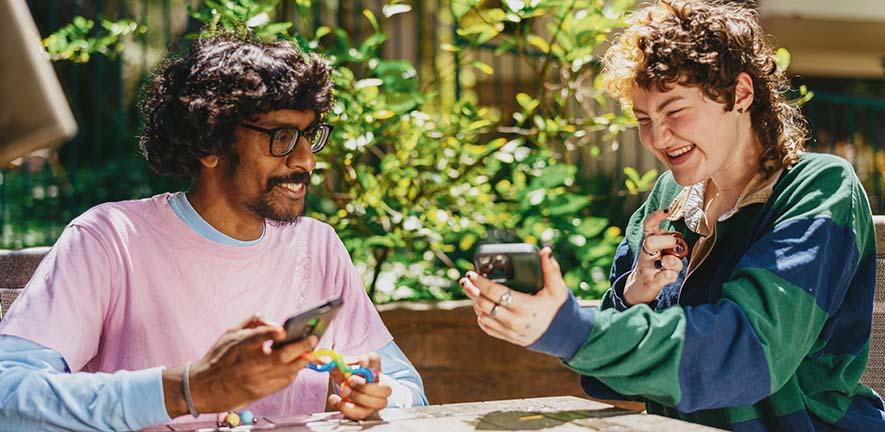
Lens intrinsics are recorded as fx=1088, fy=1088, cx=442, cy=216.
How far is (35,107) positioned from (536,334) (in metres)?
0.93

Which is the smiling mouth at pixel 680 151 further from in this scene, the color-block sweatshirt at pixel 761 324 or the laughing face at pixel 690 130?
the color-block sweatshirt at pixel 761 324

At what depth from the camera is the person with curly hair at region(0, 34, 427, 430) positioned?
2025 millimetres

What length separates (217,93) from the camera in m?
2.60

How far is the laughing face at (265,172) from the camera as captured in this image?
8.48 feet

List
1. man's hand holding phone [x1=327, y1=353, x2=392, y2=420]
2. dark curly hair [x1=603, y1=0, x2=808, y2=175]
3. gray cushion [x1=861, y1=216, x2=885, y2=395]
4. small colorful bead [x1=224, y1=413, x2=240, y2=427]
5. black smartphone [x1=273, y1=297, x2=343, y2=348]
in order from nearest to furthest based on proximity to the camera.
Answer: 1. black smartphone [x1=273, y1=297, x2=343, y2=348]
2. small colorful bead [x1=224, y1=413, x2=240, y2=427]
3. man's hand holding phone [x1=327, y1=353, x2=392, y2=420]
4. dark curly hair [x1=603, y1=0, x2=808, y2=175]
5. gray cushion [x1=861, y1=216, x2=885, y2=395]

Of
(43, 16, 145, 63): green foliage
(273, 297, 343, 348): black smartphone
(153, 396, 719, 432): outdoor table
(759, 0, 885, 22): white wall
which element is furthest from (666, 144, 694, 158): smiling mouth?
(759, 0, 885, 22): white wall

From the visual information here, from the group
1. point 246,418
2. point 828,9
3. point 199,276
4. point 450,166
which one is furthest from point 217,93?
point 828,9

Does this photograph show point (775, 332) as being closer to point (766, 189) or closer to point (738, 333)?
point (738, 333)

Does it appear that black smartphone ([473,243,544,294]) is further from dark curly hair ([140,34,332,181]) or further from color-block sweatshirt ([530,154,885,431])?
dark curly hair ([140,34,332,181])

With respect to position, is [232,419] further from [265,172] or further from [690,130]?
[690,130]

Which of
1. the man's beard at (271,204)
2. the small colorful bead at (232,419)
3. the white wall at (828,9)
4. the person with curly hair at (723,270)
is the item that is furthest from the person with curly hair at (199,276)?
the white wall at (828,9)

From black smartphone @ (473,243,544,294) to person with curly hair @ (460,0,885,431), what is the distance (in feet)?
0.06

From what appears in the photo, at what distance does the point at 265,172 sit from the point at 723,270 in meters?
1.08

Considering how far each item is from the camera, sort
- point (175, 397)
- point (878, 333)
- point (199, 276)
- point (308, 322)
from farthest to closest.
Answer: point (878, 333) → point (199, 276) → point (175, 397) → point (308, 322)
